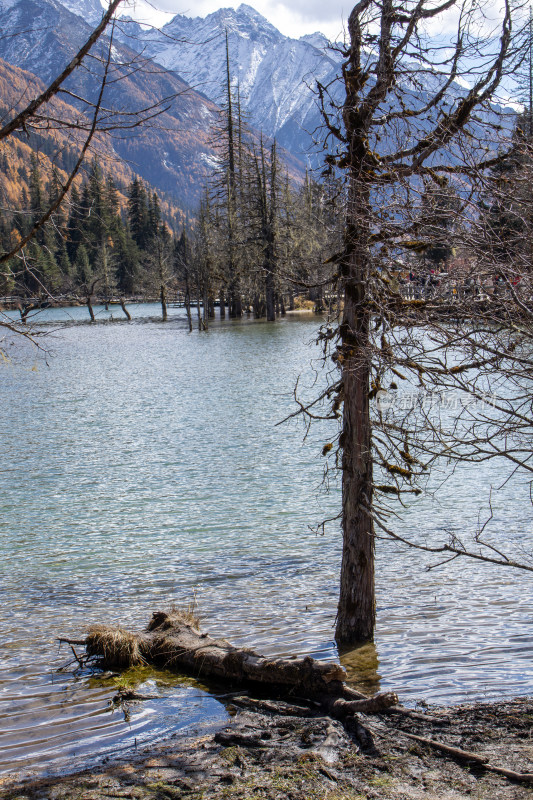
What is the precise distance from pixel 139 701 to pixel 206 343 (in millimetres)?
40711

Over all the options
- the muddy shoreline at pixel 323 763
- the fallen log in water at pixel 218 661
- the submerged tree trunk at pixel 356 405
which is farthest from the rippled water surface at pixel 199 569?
the muddy shoreline at pixel 323 763

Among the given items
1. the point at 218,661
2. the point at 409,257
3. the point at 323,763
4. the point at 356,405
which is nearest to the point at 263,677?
the point at 218,661

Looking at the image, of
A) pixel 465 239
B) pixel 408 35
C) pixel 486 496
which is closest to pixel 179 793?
pixel 465 239

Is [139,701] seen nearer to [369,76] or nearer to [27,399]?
[369,76]

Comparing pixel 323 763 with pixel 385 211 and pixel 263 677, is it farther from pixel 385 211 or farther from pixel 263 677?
pixel 385 211

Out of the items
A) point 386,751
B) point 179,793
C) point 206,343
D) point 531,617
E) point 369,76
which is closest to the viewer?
point 179,793

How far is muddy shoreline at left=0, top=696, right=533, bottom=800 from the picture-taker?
12.5ft

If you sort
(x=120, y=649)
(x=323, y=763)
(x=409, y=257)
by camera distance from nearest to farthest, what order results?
(x=323, y=763)
(x=409, y=257)
(x=120, y=649)

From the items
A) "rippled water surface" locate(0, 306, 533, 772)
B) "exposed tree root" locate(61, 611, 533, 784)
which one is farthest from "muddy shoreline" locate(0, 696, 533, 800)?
"rippled water surface" locate(0, 306, 533, 772)

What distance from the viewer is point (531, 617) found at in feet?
24.2

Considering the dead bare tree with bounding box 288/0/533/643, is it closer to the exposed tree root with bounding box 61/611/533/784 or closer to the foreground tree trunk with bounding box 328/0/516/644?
the foreground tree trunk with bounding box 328/0/516/644

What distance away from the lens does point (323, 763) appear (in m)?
4.13

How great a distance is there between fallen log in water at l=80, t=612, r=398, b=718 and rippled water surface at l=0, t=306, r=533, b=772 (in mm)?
259

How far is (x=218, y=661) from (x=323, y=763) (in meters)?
2.00
